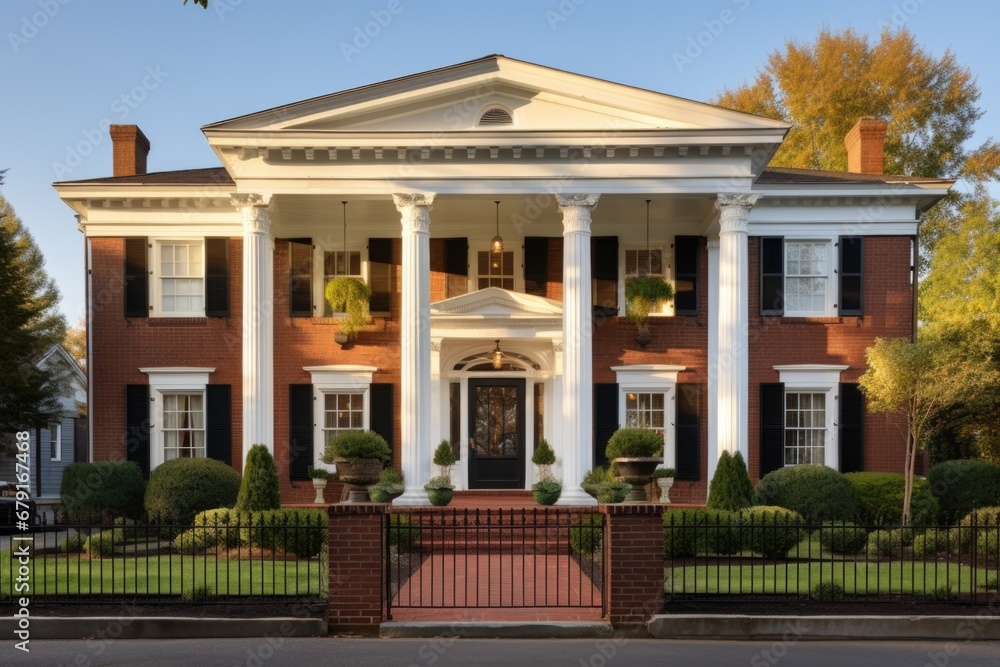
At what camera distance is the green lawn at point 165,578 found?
11.5 meters

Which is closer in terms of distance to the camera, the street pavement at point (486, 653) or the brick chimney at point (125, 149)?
the street pavement at point (486, 653)

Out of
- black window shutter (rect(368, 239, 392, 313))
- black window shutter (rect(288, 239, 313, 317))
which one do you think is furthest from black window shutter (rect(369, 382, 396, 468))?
black window shutter (rect(288, 239, 313, 317))

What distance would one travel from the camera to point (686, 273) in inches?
884

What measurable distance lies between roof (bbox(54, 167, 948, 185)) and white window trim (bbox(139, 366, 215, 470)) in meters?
4.27

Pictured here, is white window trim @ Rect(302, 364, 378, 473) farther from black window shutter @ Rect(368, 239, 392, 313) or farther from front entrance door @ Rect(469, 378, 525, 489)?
front entrance door @ Rect(469, 378, 525, 489)

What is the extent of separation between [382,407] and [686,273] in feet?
25.0

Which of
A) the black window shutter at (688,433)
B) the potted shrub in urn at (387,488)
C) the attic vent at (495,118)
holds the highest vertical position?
the attic vent at (495,118)

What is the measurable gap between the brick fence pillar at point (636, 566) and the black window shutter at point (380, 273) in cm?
1256

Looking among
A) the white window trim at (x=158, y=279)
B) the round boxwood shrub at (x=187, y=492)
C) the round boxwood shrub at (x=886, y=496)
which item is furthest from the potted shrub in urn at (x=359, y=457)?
the round boxwood shrub at (x=886, y=496)

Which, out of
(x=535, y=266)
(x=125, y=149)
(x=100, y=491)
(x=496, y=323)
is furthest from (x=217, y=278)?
(x=535, y=266)

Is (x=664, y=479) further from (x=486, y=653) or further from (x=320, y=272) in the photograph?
(x=486, y=653)

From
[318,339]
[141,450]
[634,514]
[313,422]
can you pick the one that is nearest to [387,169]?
[318,339]

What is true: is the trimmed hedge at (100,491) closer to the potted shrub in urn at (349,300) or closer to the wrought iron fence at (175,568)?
the wrought iron fence at (175,568)

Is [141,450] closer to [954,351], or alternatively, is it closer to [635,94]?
[635,94]
